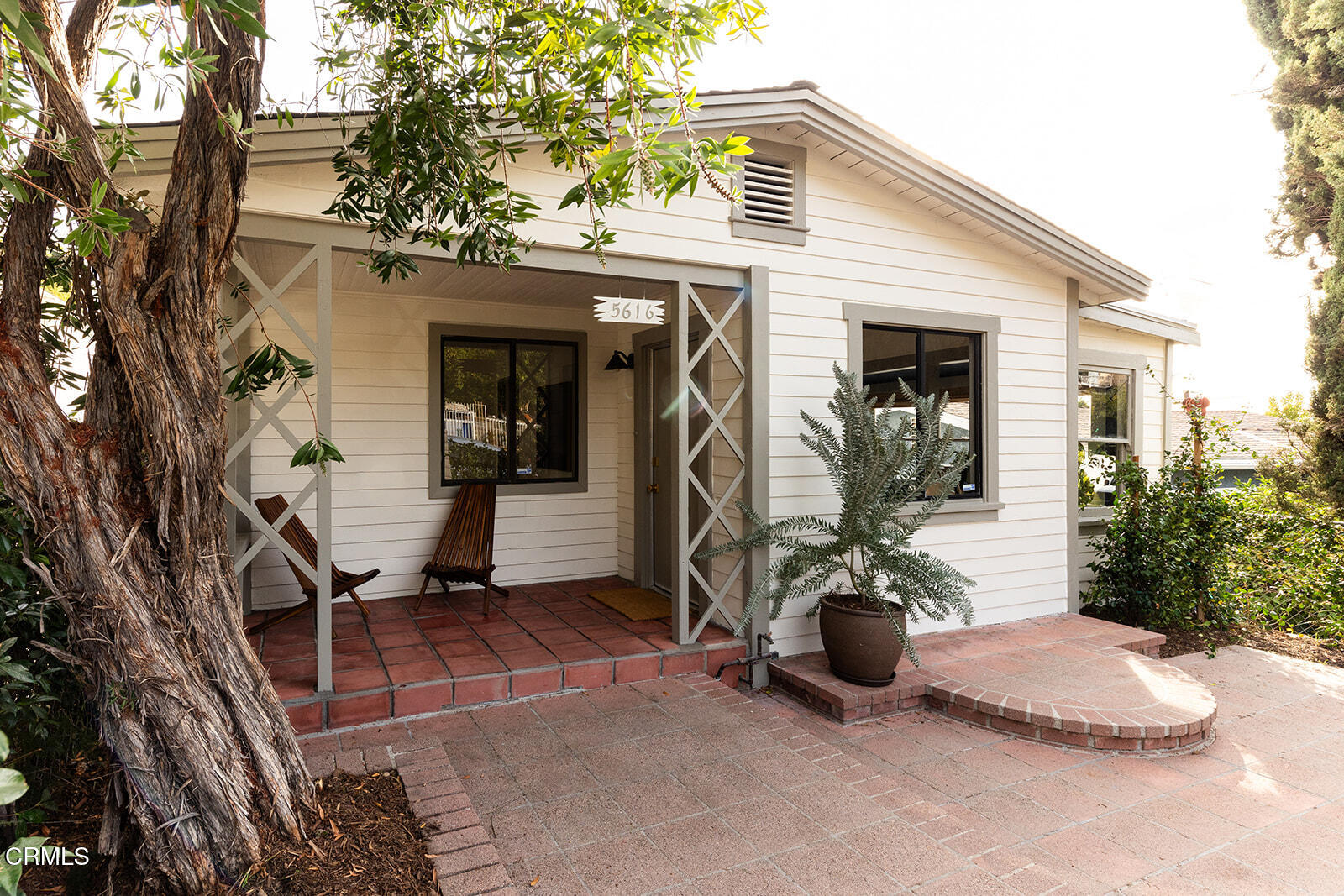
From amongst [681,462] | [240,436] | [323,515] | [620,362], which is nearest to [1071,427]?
[681,462]

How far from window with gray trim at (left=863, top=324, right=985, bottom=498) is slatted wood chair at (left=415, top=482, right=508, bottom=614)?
9.71 feet

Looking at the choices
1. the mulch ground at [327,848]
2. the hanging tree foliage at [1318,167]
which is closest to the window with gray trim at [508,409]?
the mulch ground at [327,848]

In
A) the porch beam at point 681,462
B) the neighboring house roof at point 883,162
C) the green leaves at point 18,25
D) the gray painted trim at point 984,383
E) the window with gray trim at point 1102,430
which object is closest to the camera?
the green leaves at point 18,25

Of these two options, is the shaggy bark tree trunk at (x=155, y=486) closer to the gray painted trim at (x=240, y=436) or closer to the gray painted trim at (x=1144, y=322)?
the gray painted trim at (x=240, y=436)

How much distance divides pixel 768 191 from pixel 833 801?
135 inches

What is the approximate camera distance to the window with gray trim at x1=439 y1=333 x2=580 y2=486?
579 centimetres

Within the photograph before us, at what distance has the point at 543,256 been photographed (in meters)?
3.84

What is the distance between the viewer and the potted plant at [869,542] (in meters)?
3.92

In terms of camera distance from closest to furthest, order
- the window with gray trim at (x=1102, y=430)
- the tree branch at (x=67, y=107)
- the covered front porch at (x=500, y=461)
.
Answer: the tree branch at (x=67, y=107), the covered front porch at (x=500, y=461), the window with gray trim at (x=1102, y=430)

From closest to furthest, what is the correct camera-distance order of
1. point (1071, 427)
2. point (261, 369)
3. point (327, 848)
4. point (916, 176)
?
1. point (327, 848)
2. point (261, 369)
3. point (916, 176)
4. point (1071, 427)

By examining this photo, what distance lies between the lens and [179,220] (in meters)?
1.96

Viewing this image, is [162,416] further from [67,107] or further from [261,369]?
[67,107]

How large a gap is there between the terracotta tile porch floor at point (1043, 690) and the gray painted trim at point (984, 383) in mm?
914

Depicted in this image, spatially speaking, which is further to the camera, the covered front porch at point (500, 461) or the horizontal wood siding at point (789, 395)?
the horizontal wood siding at point (789, 395)
